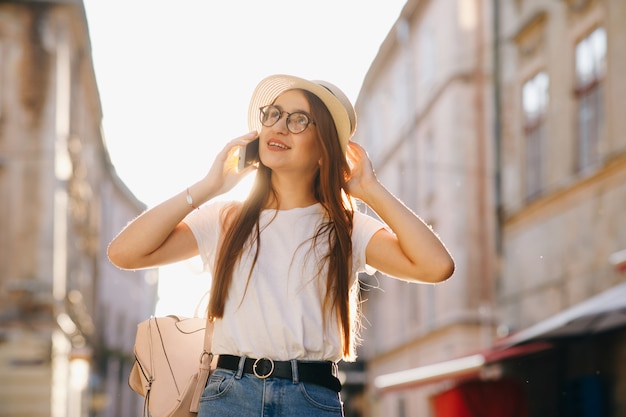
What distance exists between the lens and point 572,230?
14734 mm

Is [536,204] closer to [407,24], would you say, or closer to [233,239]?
[407,24]

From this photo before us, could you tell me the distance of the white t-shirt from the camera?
2.84m

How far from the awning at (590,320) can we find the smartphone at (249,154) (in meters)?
5.33

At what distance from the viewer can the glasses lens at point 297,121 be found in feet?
10.3

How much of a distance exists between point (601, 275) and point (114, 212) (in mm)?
32151

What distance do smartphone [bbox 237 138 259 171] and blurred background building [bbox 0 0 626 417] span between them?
17.6 ft

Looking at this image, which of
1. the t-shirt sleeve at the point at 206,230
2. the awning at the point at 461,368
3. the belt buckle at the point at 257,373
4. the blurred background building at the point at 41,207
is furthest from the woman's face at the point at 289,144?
the blurred background building at the point at 41,207

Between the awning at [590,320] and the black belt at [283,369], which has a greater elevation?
the awning at [590,320]

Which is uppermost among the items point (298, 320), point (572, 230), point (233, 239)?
point (572, 230)

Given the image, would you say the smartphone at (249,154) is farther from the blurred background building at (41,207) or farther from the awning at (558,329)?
the blurred background building at (41,207)

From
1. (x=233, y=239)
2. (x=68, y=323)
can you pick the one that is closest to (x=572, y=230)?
(x=233, y=239)

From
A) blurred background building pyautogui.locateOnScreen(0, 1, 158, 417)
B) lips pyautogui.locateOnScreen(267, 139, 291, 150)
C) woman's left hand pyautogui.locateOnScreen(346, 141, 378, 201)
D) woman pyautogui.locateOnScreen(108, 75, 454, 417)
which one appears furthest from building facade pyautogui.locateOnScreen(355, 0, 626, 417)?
blurred background building pyautogui.locateOnScreen(0, 1, 158, 417)

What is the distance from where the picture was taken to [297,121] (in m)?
3.13

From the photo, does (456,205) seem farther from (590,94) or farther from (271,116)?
(271,116)
